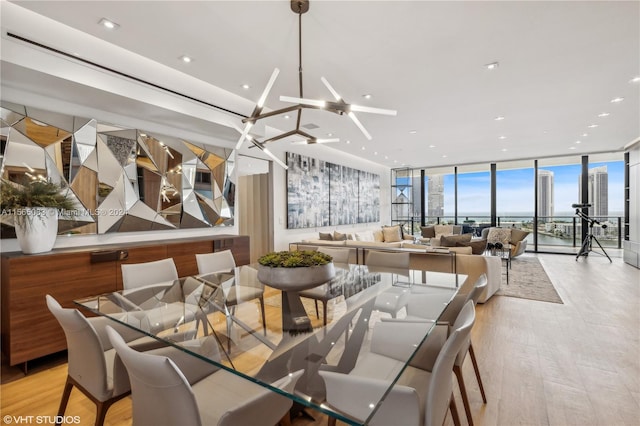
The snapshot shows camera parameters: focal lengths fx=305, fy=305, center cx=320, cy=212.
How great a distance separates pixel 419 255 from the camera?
4.68m

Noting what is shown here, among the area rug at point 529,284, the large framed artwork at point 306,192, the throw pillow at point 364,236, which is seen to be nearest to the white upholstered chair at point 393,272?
the area rug at point 529,284

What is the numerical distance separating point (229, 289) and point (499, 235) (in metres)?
8.05

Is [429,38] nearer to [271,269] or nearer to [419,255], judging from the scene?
[271,269]

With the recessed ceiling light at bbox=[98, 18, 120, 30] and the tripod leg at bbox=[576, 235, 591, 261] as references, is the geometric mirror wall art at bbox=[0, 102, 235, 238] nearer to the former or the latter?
the recessed ceiling light at bbox=[98, 18, 120, 30]

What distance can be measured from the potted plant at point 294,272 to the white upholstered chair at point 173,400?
83 cm

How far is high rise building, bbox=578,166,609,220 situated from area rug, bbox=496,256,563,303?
3143 mm

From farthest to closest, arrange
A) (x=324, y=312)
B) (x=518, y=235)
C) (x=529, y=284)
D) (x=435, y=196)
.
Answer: (x=435, y=196) → (x=518, y=235) → (x=529, y=284) → (x=324, y=312)

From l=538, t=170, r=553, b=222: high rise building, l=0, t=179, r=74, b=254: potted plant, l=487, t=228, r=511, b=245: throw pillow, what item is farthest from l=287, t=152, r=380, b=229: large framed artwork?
l=538, t=170, r=553, b=222: high rise building

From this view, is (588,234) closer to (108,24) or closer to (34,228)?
(108,24)

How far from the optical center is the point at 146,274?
2709mm

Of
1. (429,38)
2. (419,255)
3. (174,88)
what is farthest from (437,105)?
(174,88)

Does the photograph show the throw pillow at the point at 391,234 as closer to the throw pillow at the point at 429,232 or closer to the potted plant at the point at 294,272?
the throw pillow at the point at 429,232

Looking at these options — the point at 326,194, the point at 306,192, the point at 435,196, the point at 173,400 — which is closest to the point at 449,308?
the point at 173,400

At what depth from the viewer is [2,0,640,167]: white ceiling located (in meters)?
2.36
